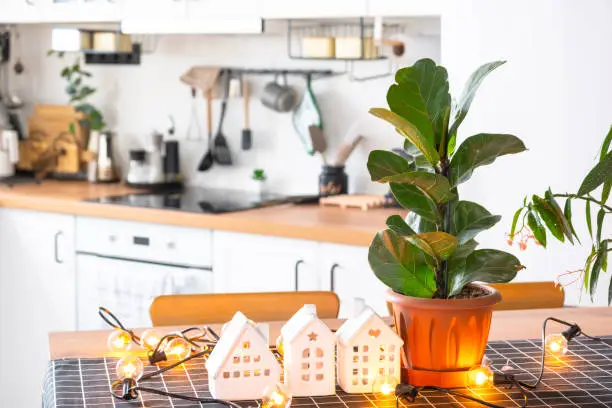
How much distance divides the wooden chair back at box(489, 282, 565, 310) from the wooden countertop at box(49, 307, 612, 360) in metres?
0.14

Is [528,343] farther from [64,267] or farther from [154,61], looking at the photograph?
[154,61]

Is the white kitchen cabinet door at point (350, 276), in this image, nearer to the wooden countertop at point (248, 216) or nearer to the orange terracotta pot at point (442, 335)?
the wooden countertop at point (248, 216)

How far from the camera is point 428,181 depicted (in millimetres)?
1726

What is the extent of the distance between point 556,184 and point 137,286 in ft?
5.15

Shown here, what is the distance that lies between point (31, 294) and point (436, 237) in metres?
2.88

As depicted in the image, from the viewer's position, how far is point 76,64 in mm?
4840

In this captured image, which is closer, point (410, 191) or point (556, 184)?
point (410, 191)

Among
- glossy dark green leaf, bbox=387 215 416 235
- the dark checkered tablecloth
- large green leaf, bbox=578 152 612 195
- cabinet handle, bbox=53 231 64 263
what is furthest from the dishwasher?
large green leaf, bbox=578 152 612 195

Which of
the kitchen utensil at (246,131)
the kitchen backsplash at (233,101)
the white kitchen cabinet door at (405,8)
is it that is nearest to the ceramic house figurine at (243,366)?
the white kitchen cabinet door at (405,8)

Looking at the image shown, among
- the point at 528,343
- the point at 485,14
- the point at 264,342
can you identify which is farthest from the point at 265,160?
the point at 264,342

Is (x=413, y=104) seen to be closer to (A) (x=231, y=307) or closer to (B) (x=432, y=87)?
(B) (x=432, y=87)

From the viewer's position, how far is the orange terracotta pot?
1799 mm

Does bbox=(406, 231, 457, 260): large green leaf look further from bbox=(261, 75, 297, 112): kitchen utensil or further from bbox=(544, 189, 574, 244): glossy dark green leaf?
bbox=(261, 75, 297, 112): kitchen utensil

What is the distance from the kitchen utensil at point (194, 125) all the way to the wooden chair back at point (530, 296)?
2.26 m
